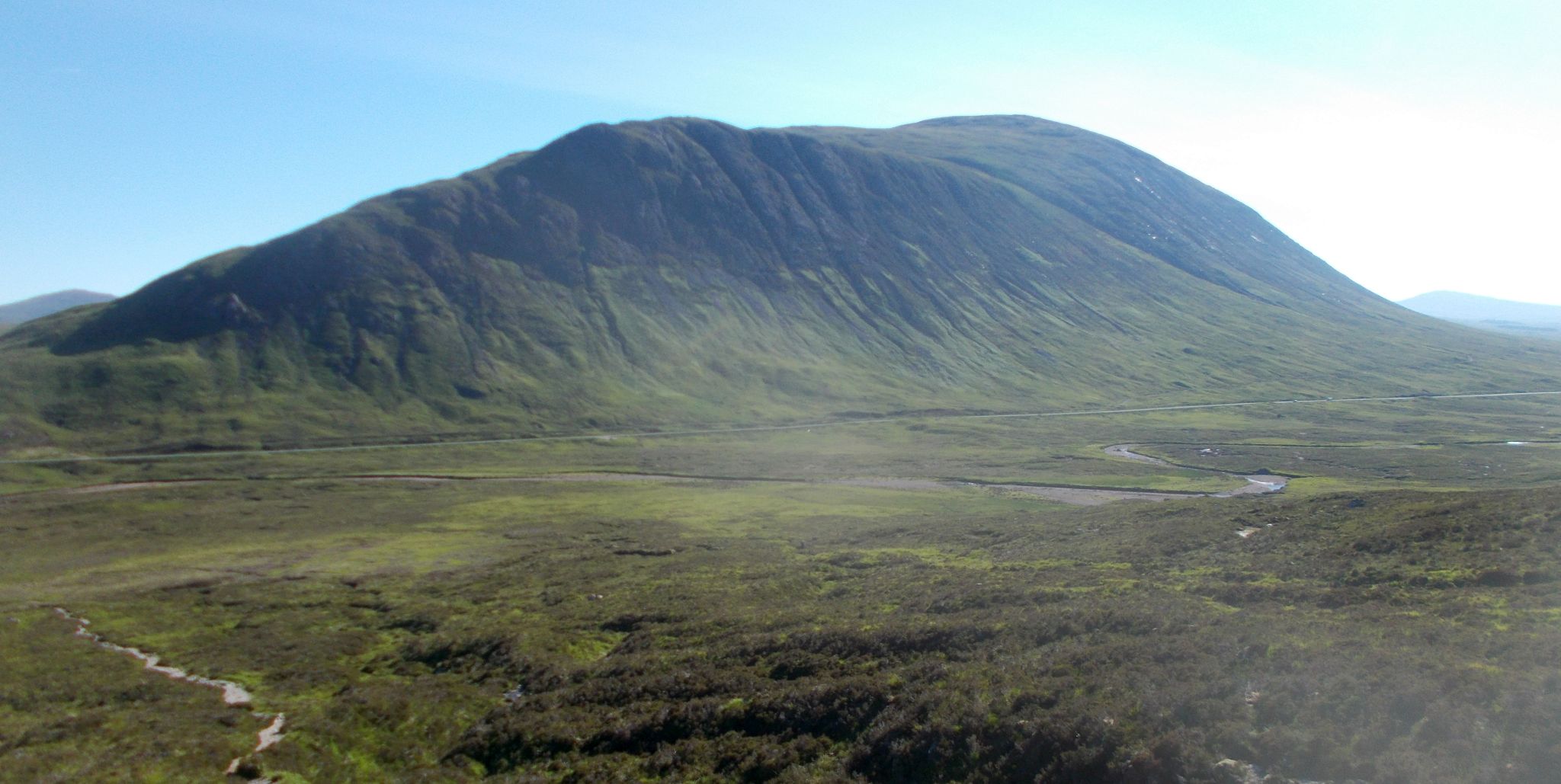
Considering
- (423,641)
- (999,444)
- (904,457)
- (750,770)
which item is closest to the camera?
(750,770)

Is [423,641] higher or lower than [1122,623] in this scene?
lower

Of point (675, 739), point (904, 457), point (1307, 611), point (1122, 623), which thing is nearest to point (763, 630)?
point (675, 739)

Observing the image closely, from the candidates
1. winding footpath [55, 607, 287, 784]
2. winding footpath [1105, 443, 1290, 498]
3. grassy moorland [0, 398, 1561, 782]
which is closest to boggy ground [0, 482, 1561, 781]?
grassy moorland [0, 398, 1561, 782]

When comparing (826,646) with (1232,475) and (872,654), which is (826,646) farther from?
(1232,475)

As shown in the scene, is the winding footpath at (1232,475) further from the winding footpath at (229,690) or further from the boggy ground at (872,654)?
the winding footpath at (229,690)

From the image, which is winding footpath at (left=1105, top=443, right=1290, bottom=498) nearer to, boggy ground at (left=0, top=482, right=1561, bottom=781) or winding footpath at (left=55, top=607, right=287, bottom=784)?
boggy ground at (left=0, top=482, right=1561, bottom=781)

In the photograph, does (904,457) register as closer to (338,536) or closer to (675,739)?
Answer: (338,536)

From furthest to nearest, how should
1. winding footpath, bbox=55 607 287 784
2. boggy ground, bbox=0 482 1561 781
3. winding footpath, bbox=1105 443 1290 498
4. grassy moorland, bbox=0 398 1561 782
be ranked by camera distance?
winding footpath, bbox=1105 443 1290 498
winding footpath, bbox=55 607 287 784
grassy moorland, bbox=0 398 1561 782
boggy ground, bbox=0 482 1561 781
